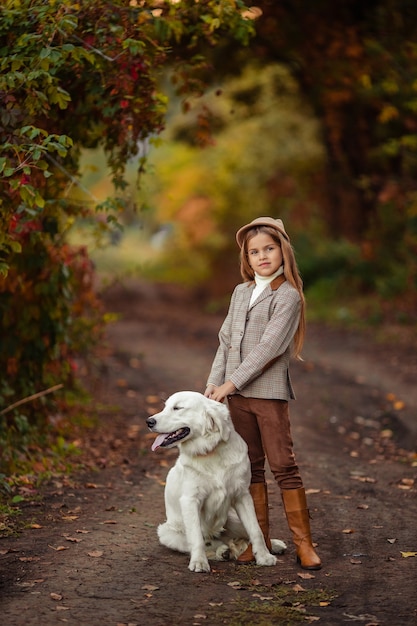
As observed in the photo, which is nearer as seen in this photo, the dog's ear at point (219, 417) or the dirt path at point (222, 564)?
the dirt path at point (222, 564)

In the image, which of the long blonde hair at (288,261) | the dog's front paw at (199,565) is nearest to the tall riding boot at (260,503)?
the dog's front paw at (199,565)

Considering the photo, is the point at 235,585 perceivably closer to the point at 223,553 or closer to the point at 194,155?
the point at 223,553

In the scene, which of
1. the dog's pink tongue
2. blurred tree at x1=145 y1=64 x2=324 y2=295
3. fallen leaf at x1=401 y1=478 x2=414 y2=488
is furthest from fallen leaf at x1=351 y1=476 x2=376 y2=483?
blurred tree at x1=145 y1=64 x2=324 y2=295

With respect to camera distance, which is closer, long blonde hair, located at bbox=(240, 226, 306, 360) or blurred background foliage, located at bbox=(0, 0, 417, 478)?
long blonde hair, located at bbox=(240, 226, 306, 360)

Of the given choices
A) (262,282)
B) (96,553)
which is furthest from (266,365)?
(96,553)

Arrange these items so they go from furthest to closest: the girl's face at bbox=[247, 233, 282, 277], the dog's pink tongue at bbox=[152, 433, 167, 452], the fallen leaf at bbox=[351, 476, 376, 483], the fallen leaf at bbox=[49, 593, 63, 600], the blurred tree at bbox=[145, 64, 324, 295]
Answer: the blurred tree at bbox=[145, 64, 324, 295]
the fallen leaf at bbox=[351, 476, 376, 483]
the girl's face at bbox=[247, 233, 282, 277]
the dog's pink tongue at bbox=[152, 433, 167, 452]
the fallen leaf at bbox=[49, 593, 63, 600]

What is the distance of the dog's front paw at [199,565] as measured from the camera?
17.5 feet

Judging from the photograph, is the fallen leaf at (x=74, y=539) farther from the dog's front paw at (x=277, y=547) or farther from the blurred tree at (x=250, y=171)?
the blurred tree at (x=250, y=171)

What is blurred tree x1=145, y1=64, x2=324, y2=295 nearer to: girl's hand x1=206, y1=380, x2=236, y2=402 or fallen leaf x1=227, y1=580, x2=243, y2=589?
girl's hand x1=206, y1=380, x2=236, y2=402

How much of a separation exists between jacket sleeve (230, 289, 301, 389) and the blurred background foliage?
174cm

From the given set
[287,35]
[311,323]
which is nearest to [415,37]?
[287,35]

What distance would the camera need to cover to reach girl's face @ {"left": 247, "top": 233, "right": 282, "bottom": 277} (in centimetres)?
561

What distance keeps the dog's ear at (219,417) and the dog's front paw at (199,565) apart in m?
0.73

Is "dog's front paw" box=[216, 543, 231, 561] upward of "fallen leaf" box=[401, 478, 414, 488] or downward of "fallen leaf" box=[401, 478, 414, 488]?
upward
